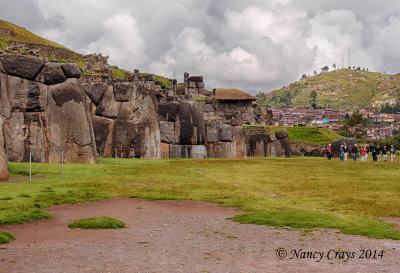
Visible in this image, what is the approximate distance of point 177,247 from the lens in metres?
9.16

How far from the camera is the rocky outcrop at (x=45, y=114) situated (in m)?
25.2

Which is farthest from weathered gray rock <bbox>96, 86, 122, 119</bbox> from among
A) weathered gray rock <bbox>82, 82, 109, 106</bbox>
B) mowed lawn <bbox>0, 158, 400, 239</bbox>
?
mowed lawn <bbox>0, 158, 400, 239</bbox>

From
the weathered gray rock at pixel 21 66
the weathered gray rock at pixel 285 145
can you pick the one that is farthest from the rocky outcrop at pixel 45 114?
the weathered gray rock at pixel 285 145

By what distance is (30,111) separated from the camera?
84.7 feet

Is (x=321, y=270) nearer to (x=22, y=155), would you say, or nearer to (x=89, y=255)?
(x=89, y=255)

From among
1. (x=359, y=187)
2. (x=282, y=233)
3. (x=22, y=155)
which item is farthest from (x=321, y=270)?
(x=22, y=155)

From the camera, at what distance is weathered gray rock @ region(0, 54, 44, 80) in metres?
25.7

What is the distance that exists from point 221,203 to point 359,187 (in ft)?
26.8

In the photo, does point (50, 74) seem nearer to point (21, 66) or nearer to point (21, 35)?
point (21, 66)

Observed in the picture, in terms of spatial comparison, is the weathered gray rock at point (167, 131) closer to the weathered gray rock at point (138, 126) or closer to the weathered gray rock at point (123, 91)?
the weathered gray rock at point (138, 126)

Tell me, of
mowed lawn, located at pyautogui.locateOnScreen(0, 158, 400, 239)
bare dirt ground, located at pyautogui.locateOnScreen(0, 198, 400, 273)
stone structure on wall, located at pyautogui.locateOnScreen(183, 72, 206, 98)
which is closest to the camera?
bare dirt ground, located at pyautogui.locateOnScreen(0, 198, 400, 273)

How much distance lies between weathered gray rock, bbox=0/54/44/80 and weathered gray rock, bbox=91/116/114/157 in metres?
7.36

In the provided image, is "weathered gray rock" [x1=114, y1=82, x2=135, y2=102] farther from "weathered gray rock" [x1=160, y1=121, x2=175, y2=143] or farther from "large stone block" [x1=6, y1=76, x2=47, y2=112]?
"large stone block" [x1=6, y1=76, x2=47, y2=112]

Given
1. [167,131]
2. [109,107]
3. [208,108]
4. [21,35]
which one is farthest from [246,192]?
[21,35]
